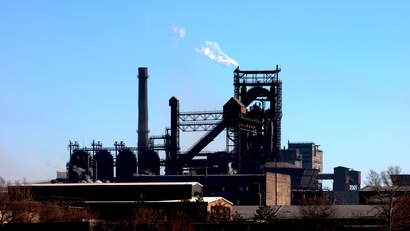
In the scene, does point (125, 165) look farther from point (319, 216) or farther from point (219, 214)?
point (319, 216)

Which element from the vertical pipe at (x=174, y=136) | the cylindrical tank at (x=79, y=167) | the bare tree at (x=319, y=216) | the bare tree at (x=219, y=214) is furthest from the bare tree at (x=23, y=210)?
the cylindrical tank at (x=79, y=167)

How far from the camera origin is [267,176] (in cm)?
10912

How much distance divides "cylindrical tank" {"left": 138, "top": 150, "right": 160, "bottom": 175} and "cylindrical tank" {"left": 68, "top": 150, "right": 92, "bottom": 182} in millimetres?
8673

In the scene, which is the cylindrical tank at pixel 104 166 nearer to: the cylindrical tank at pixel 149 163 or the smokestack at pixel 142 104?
the cylindrical tank at pixel 149 163

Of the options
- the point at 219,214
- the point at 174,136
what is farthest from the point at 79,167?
the point at 219,214

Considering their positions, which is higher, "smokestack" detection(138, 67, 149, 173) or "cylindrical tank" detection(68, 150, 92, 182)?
"smokestack" detection(138, 67, 149, 173)

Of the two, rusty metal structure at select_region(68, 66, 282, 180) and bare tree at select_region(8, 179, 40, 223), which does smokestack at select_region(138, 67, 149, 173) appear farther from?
bare tree at select_region(8, 179, 40, 223)

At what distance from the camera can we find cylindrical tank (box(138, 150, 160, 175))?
430 ft

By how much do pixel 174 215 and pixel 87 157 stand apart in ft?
210

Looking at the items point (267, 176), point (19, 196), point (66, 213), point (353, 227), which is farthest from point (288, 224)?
point (267, 176)

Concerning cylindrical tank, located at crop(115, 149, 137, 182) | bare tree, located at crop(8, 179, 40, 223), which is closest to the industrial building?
cylindrical tank, located at crop(115, 149, 137, 182)

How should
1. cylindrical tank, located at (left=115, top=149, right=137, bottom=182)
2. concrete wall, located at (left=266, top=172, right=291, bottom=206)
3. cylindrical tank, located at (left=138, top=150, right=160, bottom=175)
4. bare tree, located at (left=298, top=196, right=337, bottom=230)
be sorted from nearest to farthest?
bare tree, located at (left=298, top=196, right=337, bottom=230) → concrete wall, located at (left=266, top=172, right=291, bottom=206) → cylindrical tank, located at (left=138, top=150, right=160, bottom=175) → cylindrical tank, located at (left=115, top=149, right=137, bottom=182)

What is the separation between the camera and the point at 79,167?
443 feet

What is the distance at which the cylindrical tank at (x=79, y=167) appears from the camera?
5226 inches
